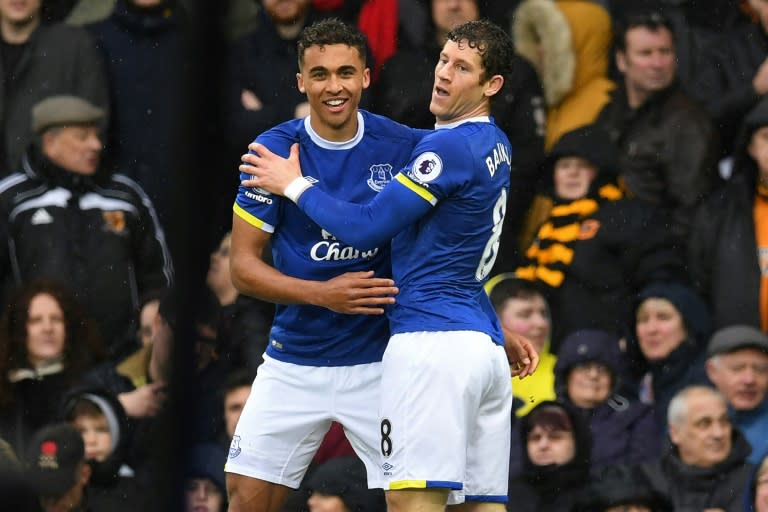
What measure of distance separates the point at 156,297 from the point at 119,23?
1.42m

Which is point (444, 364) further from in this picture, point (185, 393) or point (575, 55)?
point (575, 55)

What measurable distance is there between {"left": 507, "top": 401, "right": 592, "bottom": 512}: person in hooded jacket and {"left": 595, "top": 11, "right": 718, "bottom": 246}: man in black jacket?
106 centimetres

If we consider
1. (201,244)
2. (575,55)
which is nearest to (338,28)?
(201,244)

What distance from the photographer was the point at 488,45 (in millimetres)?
4160

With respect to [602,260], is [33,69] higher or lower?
higher

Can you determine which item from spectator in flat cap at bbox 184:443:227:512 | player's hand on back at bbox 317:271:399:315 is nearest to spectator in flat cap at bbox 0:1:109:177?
spectator in flat cap at bbox 184:443:227:512

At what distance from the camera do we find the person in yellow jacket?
6430mm

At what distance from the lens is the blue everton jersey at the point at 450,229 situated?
402 cm

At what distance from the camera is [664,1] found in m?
6.93

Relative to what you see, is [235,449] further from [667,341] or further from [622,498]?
[667,341]

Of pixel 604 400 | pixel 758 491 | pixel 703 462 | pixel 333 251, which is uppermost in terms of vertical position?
pixel 333 251

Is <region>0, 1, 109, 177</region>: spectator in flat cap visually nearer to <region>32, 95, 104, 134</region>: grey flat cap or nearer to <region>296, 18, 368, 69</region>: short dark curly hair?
<region>32, 95, 104, 134</region>: grey flat cap

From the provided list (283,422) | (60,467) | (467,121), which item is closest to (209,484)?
(60,467)

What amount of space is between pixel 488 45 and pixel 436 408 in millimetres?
1065
